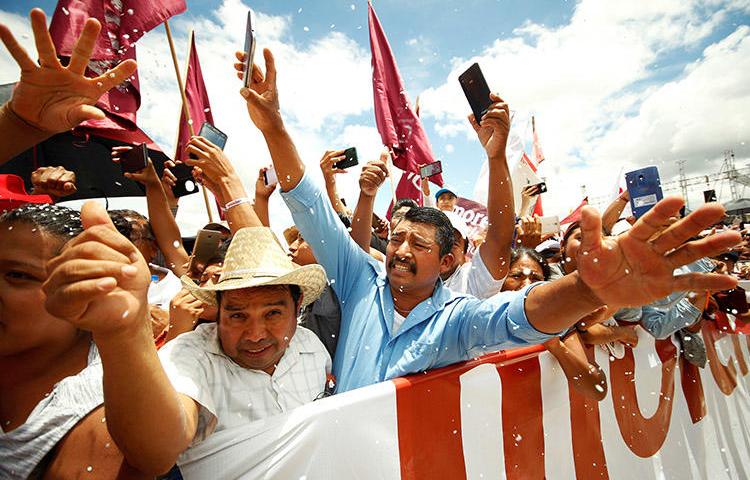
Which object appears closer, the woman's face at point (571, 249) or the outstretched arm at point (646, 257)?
the outstretched arm at point (646, 257)

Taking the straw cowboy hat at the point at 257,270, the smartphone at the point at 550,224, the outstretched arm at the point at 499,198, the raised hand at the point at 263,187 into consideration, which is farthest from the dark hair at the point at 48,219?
the smartphone at the point at 550,224

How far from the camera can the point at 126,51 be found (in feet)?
14.2

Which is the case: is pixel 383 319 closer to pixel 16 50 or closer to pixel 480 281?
pixel 480 281

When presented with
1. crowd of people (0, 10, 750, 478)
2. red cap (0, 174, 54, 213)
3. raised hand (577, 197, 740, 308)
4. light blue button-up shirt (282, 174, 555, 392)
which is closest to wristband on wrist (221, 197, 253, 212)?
crowd of people (0, 10, 750, 478)

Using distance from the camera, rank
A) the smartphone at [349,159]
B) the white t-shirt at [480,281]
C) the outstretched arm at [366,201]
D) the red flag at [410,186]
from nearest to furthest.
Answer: the white t-shirt at [480,281], the outstretched arm at [366,201], the smartphone at [349,159], the red flag at [410,186]

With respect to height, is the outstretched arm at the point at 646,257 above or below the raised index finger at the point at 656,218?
below

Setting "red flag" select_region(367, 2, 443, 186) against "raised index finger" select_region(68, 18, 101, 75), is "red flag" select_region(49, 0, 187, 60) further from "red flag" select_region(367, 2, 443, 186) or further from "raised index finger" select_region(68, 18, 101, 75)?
"red flag" select_region(367, 2, 443, 186)

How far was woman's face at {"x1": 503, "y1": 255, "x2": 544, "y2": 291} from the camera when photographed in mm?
3141

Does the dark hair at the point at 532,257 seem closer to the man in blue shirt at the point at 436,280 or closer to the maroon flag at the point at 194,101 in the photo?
the man in blue shirt at the point at 436,280

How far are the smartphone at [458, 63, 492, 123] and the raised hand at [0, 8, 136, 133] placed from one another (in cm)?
213

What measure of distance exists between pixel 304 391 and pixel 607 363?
Answer: 6.89 ft

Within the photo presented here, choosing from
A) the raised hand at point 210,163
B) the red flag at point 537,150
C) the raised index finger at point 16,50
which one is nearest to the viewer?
the raised index finger at point 16,50

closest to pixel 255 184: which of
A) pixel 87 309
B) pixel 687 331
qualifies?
pixel 87 309

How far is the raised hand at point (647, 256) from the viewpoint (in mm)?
1219
